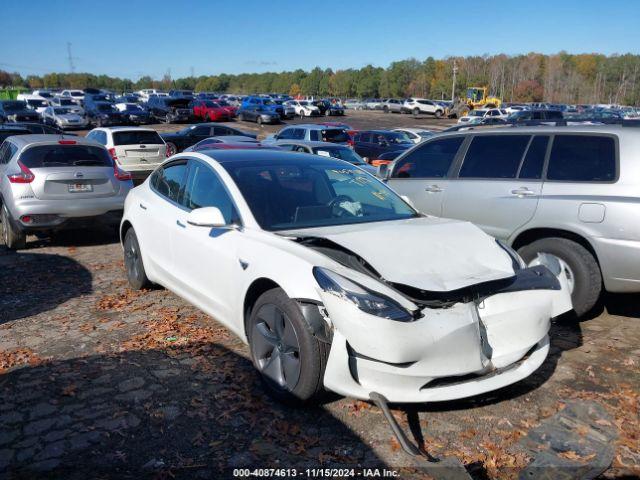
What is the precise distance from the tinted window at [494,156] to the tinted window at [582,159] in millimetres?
389

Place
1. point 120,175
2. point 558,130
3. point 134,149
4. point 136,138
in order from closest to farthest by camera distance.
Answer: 1. point 558,130
2. point 120,175
3. point 134,149
4. point 136,138

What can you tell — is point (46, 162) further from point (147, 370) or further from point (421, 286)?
point (421, 286)

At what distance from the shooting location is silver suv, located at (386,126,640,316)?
5012 millimetres

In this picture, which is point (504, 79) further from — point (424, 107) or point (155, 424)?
point (155, 424)

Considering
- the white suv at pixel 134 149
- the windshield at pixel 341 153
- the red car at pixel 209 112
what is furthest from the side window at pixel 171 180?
the red car at pixel 209 112

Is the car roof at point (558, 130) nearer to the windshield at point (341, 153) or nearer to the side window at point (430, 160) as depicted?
the side window at point (430, 160)

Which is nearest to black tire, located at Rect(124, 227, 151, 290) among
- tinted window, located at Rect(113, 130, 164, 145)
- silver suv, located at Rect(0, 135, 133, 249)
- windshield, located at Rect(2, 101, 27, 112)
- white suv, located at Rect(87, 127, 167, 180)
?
silver suv, located at Rect(0, 135, 133, 249)

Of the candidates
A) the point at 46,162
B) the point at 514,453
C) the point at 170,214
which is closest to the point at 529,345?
the point at 514,453

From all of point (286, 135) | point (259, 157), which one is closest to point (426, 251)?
point (259, 157)

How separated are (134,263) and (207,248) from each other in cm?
206

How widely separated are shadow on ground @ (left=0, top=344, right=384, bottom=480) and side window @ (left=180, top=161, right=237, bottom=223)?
1235 mm

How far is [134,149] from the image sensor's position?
1466 centimetres

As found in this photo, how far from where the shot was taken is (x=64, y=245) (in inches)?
355

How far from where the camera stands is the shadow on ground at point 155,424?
3170 mm
